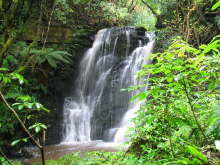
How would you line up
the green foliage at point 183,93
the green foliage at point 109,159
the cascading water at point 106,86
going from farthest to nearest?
1. the cascading water at point 106,86
2. the green foliage at point 109,159
3. the green foliage at point 183,93

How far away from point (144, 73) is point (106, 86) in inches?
319

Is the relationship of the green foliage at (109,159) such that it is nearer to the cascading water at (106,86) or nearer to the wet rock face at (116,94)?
the cascading water at (106,86)

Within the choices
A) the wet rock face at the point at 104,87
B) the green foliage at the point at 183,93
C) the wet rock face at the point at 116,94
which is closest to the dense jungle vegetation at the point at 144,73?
the green foliage at the point at 183,93

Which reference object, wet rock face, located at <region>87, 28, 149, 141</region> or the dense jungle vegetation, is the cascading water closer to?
wet rock face, located at <region>87, 28, 149, 141</region>

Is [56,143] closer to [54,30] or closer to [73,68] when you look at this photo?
[73,68]

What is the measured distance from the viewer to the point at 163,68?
1.47 metres

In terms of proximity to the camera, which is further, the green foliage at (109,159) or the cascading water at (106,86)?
the cascading water at (106,86)

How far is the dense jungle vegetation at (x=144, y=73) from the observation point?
1396 millimetres

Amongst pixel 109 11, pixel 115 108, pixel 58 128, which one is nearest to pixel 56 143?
pixel 58 128

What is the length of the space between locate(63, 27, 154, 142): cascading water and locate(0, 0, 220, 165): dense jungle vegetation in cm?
87

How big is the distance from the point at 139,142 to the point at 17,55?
6557 millimetres

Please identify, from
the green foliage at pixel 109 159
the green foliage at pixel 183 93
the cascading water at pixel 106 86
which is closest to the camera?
the green foliage at pixel 183 93

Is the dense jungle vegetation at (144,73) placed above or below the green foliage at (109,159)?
above

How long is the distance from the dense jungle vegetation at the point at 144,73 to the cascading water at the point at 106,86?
0.87 meters
